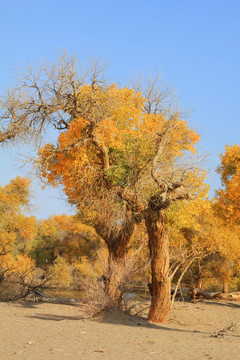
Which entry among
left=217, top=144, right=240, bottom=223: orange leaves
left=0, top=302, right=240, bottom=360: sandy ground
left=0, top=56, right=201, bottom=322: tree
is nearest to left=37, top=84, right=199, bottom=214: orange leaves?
left=0, top=56, right=201, bottom=322: tree

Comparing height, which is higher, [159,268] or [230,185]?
[230,185]

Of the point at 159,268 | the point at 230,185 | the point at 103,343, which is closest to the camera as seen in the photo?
the point at 103,343

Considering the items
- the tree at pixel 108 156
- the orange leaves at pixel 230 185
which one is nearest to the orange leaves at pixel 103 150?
the tree at pixel 108 156

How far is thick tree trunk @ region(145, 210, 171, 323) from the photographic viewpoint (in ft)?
54.5

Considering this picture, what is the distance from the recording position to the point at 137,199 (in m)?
17.1

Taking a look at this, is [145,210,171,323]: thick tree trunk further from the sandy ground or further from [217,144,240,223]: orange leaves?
[217,144,240,223]: orange leaves

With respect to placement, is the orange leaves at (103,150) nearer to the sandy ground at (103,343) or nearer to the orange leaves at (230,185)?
the sandy ground at (103,343)

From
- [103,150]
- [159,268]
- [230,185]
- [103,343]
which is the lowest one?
[103,343]

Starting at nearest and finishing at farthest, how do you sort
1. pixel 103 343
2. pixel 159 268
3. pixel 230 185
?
1. pixel 103 343
2. pixel 159 268
3. pixel 230 185

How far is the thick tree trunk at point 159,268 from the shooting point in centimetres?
1662

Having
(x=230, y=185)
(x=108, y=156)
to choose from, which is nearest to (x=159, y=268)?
(x=108, y=156)

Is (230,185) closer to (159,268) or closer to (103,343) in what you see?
(159,268)

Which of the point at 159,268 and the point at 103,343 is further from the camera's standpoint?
the point at 159,268

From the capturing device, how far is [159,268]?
661 inches
